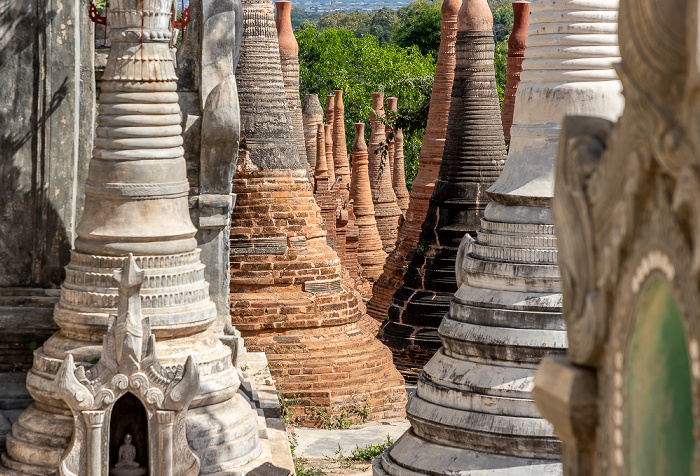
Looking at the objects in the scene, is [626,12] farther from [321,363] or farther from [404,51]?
[404,51]

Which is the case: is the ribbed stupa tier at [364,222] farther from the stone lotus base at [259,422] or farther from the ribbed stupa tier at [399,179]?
→ the stone lotus base at [259,422]

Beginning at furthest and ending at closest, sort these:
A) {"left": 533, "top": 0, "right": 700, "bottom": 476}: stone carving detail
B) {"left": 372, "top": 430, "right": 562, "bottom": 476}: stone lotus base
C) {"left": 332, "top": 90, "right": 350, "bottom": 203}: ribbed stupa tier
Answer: {"left": 332, "top": 90, "right": 350, "bottom": 203}: ribbed stupa tier, {"left": 372, "top": 430, "right": 562, "bottom": 476}: stone lotus base, {"left": 533, "top": 0, "right": 700, "bottom": 476}: stone carving detail

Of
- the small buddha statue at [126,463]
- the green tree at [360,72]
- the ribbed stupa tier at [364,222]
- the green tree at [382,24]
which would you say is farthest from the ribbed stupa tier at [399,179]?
the green tree at [382,24]

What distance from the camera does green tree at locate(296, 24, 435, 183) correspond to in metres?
35.5

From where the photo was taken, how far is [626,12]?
2.23m

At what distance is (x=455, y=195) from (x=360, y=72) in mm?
25774

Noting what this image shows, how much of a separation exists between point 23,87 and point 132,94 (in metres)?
1.12

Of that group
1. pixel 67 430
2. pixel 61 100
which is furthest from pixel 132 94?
pixel 67 430

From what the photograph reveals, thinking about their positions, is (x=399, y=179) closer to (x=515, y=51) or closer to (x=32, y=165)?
(x=515, y=51)

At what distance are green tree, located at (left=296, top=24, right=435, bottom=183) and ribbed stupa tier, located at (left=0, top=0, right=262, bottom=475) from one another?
86.7ft

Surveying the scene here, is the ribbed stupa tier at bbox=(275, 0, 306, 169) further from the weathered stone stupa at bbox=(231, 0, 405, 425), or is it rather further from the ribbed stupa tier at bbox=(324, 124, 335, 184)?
the ribbed stupa tier at bbox=(324, 124, 335, 184)

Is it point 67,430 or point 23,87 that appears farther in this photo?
point 23,87

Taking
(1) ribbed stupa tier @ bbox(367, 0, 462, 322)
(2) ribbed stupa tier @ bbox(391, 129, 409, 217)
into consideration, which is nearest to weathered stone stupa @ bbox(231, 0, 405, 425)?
(1) ribbed stupa tier @ bbox(367, 0, 462, 322)

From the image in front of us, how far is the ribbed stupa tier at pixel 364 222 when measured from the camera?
22.0 m
